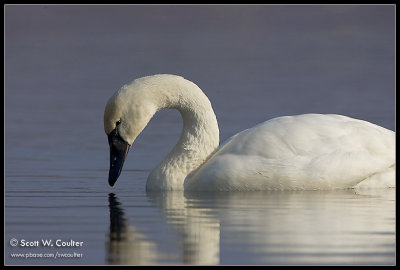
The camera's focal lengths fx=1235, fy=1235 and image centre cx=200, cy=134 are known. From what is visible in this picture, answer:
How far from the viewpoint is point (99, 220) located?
31.4 ft

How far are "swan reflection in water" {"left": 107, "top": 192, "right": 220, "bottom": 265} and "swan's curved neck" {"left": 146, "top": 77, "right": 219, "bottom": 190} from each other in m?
1.15

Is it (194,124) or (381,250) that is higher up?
(194,124)

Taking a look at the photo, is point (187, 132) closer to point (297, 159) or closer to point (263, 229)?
point (297, 159)

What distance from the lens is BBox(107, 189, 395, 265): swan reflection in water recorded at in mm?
8141

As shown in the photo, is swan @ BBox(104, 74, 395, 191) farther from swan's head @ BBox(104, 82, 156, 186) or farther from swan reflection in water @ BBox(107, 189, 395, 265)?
swan reflection in water @ BBox(107, 189, 395, 265)

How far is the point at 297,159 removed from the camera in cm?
1120

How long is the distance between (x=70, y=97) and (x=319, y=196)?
32.0ft

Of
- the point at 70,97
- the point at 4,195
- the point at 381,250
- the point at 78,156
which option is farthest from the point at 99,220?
the point at 70,97

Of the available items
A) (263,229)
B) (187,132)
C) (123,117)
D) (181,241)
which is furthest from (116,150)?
(181,241)

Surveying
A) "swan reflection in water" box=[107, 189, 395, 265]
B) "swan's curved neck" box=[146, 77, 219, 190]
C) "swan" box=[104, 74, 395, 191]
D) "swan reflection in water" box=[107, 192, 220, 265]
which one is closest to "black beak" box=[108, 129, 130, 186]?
"swan" box=[104, 74, 395, 191]

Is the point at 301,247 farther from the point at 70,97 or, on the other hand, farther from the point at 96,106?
the point at 70,97

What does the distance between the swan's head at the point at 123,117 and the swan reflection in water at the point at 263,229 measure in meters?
0.65

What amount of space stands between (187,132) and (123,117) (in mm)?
756

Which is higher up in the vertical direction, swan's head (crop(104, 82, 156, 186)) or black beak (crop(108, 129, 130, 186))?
swan's head (crop(104, 82, 156, 186))
